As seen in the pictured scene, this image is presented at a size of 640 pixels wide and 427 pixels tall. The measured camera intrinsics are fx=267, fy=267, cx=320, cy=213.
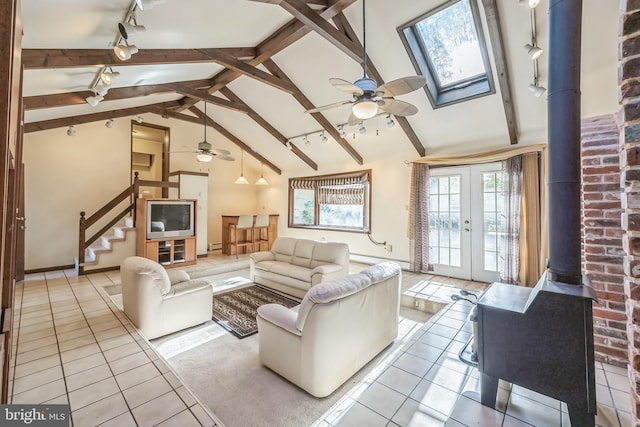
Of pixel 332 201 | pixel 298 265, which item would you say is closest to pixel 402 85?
pixel 298 265

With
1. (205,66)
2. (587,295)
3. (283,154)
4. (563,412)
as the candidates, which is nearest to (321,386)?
(563,412)

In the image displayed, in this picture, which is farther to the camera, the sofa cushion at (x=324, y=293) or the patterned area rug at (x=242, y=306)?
the patterned area rug at (x=242, y=306)

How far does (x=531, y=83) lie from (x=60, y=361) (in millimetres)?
5772

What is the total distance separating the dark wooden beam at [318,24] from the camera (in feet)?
9.29

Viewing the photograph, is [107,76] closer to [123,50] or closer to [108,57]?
[108,57]

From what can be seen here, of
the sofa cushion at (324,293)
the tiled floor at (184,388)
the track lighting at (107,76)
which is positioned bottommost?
the tiled floor at (184,388)

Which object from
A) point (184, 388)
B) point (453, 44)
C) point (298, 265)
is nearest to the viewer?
point (184, 388)

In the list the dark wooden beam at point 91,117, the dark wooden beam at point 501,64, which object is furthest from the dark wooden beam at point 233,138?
the dark wooden beam at point 501,64

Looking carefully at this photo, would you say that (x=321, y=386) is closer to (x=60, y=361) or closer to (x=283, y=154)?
(x=60, y=361)

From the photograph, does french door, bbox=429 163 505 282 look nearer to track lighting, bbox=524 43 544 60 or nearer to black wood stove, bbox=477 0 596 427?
track lighting, bbox=524 43 544 60

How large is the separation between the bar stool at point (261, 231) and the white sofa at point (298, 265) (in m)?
2.43

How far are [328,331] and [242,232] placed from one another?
19.3ft

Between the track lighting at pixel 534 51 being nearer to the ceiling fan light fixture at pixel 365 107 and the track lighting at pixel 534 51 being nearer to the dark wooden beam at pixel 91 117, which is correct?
the ceiling fan light fixture at pixel 365 107

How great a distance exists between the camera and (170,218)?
19.4 feet
